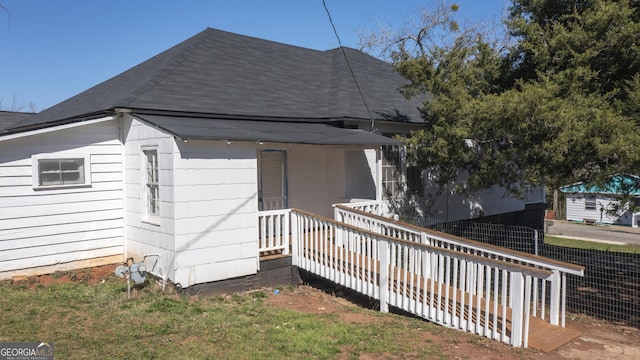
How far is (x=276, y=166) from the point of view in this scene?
11.4 metres

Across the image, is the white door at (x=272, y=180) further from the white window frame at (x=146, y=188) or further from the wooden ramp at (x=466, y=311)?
the white window frame at (x=146, y=188)

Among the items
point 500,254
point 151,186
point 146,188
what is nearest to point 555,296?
point 500,254

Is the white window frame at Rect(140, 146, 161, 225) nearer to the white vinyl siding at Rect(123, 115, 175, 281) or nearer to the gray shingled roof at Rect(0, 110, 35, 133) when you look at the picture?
the white vinyl siding at Rect(123, 115, 175, 281)

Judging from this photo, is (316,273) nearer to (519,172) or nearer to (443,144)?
(443,144)

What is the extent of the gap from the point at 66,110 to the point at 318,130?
645cm

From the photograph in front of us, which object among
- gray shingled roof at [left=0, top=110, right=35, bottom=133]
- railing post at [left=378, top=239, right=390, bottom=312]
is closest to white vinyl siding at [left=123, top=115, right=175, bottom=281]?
railing post at [left=378, top=239, right=390, bottom=312]

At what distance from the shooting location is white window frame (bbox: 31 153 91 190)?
8.52m

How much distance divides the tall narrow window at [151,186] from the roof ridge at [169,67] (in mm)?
1120

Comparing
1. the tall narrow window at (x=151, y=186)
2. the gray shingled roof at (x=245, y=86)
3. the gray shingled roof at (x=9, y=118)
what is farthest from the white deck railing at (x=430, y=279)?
the gray shingled roof at (x=9, y=118)

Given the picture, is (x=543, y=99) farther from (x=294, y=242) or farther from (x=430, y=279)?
(x=294, y=242)

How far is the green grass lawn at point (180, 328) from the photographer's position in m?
5.61

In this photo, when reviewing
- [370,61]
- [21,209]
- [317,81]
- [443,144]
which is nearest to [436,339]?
[443,144]

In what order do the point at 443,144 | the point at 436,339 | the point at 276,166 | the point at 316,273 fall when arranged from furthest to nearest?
1. the point at 276,166
2. the point at 443,144
3. the point at 316,273
4. the point at 436,339

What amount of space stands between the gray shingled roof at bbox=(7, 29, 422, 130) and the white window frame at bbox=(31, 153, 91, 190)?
1060 mm
